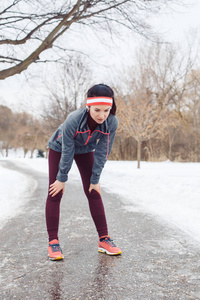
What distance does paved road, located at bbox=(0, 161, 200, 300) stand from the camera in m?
1.99

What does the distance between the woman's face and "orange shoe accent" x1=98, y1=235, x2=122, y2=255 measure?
1.26 meters

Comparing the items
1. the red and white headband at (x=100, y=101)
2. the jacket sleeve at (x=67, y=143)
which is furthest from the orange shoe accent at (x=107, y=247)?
the red and white headband at (x=100, y=101)

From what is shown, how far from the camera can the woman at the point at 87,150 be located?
2535mm

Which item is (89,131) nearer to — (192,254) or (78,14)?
(192,254)

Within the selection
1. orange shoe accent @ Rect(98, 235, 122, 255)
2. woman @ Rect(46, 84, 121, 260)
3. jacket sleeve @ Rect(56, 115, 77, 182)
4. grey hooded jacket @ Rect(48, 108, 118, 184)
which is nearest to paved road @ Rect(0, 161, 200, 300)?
orange shoe accent @ Rect(98, 235, 122, 255)

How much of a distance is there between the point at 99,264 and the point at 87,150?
113 centimetres

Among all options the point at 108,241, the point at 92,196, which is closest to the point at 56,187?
the point at 92,196

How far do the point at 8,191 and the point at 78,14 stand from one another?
6.03m

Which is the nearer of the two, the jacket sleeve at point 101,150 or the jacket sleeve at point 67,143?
the jacket sleeve at point 67,143

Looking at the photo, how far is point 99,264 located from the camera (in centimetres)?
251

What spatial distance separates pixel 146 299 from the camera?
6.18 ft

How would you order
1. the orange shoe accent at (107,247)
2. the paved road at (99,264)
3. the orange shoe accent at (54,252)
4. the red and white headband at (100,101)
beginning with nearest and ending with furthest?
1. the paved road at (99,264)
2. the red and white headband at (100,101)
3. the orange shoe accent at (54,252)
4. the orange shoe accent at (107,247)

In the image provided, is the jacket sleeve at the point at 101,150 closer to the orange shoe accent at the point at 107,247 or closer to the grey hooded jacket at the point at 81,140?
the grey hooded jacket at the point at 81,140

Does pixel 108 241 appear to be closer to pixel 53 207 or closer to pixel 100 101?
→ pixel 53 207
